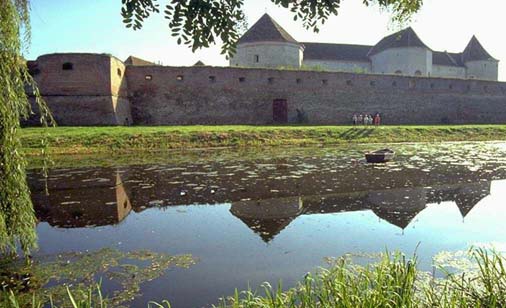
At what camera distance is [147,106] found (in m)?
23.4

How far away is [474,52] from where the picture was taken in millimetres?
40719

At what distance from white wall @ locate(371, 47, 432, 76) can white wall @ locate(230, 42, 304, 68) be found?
33.7ft

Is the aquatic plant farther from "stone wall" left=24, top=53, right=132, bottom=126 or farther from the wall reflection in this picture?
"stone wall" left=24, top=53, right=132, bottom=126

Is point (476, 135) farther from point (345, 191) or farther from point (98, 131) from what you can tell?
point (98, 131)

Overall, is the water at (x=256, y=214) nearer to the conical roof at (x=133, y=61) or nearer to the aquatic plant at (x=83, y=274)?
the aquatic plant at (x=83, y=274)

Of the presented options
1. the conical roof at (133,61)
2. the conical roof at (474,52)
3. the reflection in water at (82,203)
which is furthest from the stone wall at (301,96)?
the reflection in water at (82,203)

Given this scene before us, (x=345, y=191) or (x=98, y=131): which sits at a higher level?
(x=98, y=131)

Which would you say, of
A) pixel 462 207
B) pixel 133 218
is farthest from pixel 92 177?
pixel 462 207

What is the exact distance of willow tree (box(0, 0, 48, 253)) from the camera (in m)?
3.74

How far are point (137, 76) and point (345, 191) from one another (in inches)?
713

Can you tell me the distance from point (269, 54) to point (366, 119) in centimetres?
975

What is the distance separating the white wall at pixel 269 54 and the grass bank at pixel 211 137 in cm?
1049

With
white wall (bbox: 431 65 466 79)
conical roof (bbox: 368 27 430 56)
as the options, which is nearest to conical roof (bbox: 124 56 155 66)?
conical roof (bbox: 368 27 430 56)

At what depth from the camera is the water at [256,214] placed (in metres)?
4.53
